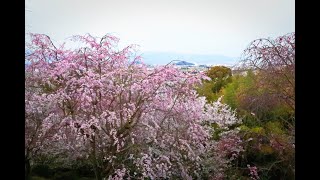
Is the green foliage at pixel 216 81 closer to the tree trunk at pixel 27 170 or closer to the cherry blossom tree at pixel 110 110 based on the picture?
the cherry blossom tree at pixel 110 110

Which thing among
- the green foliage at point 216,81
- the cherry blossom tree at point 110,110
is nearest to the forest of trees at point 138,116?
the cherry blossom tree at point 110,110

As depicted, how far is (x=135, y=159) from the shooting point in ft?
8.64

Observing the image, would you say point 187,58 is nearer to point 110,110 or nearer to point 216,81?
point 216,81

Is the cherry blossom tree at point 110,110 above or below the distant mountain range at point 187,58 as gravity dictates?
below

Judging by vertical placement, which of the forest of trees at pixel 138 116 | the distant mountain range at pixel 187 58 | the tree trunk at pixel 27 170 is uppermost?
the distant mountain range at pixel 187 58

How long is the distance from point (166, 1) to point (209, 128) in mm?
984

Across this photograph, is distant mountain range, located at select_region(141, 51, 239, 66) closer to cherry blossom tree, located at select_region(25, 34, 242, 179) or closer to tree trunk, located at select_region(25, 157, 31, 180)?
cherry blossom tree, located at select_region(25, 34, 242, 179)


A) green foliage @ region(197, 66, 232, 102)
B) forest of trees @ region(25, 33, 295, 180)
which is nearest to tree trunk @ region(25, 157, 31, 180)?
forest of trees @ region(25, 33, 295, 180)

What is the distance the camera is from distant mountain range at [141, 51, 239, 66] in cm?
270

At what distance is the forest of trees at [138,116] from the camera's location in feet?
8.34

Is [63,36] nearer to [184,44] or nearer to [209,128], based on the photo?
[184,44]

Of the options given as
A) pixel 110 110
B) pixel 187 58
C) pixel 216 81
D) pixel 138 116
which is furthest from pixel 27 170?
pixel 216 81
